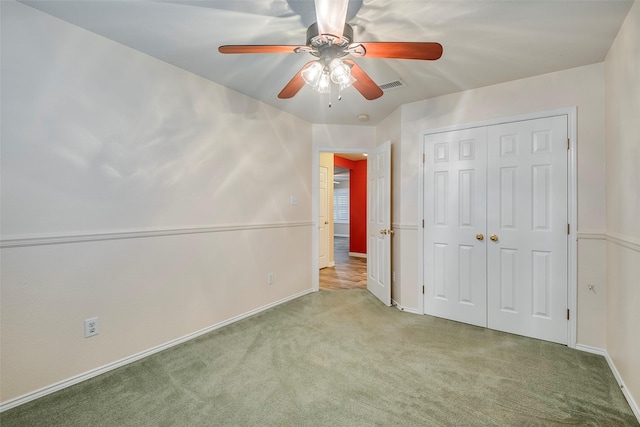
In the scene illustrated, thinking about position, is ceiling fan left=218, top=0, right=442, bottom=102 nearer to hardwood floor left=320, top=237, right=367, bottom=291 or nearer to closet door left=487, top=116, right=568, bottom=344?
closet door left=487, top=116, right=568, bottom=344

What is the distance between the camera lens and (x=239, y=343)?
253 cm

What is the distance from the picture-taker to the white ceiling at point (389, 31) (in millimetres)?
1720

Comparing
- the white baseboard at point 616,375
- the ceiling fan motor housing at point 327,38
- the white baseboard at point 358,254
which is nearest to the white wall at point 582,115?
the white baseboard at point 616,375

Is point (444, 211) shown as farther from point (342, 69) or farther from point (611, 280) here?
point (342, 69)

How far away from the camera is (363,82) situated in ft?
5.99

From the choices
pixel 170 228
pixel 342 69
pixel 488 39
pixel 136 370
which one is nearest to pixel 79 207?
pixel 170 228

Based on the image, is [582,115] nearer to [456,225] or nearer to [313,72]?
[456,225]

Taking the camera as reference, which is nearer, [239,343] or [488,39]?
[488,39]

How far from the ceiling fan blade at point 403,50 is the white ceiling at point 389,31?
0.35 meters

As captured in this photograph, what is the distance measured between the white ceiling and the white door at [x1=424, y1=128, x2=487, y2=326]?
0.67 meters

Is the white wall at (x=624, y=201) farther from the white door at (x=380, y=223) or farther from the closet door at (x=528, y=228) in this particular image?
the white door at (x=380, y=223)

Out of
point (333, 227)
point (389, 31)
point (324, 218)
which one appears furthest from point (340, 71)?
point (333, 227)

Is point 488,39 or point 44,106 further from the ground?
point 488,39

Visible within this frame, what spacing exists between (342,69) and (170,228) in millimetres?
1849
